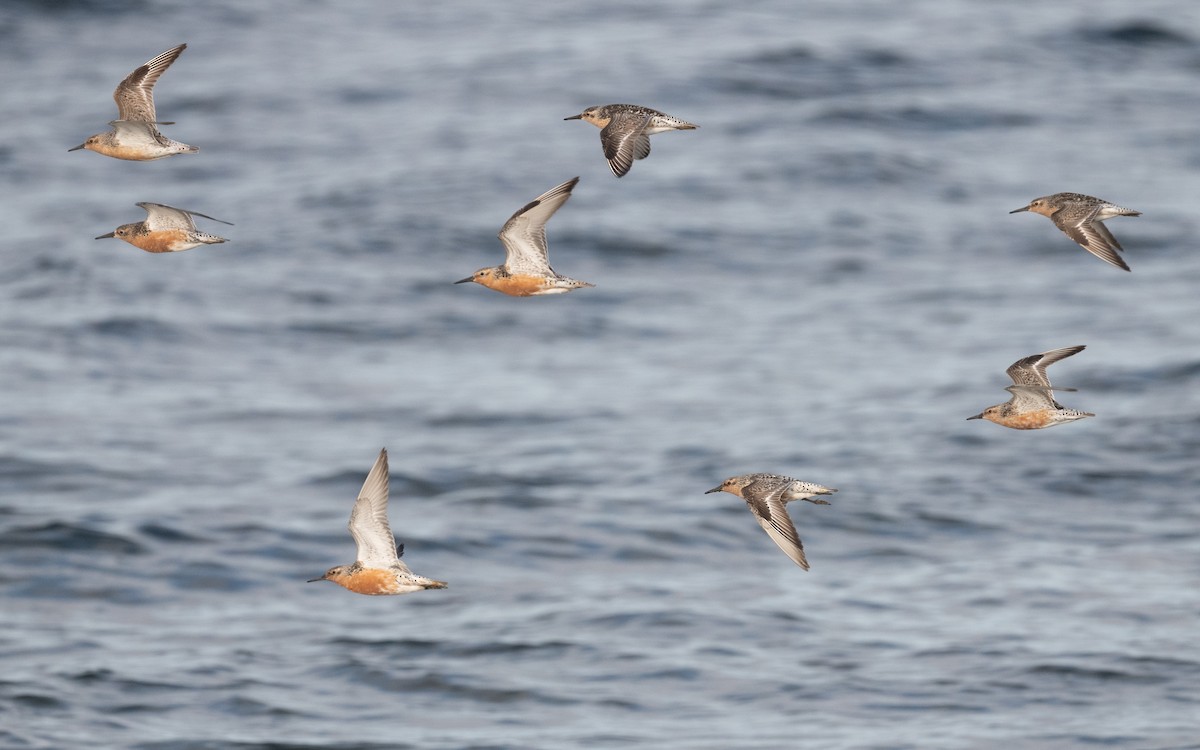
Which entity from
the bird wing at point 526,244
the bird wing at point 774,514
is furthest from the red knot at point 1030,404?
the bird wing at point 526,244

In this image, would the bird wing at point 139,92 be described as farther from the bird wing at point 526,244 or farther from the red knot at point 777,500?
the red knot at point 777,500

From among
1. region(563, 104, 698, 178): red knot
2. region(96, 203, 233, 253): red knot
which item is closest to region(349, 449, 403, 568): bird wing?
region(96, 203, 233, 253): red knot

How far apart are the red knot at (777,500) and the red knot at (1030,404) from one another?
127cm

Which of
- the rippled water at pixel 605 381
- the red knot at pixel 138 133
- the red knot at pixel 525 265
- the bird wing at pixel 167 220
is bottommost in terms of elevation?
the rippled water at pixel 605 381

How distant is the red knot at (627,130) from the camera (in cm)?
1089

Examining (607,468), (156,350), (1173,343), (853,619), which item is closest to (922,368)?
(1173,343)

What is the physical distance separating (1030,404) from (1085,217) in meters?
1.37

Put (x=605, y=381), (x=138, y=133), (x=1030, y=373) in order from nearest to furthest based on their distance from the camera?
(x=1030, y=373) < (x=138, y=133) < (x=605, y=381)

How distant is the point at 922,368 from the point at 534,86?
16.6m

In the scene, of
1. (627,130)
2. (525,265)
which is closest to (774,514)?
(525,265)

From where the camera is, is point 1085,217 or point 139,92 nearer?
point 1085,217

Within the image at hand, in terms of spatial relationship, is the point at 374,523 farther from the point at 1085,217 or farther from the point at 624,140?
the point at 1085,217

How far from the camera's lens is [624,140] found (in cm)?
1128

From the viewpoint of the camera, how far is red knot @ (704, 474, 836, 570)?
35.9ft
